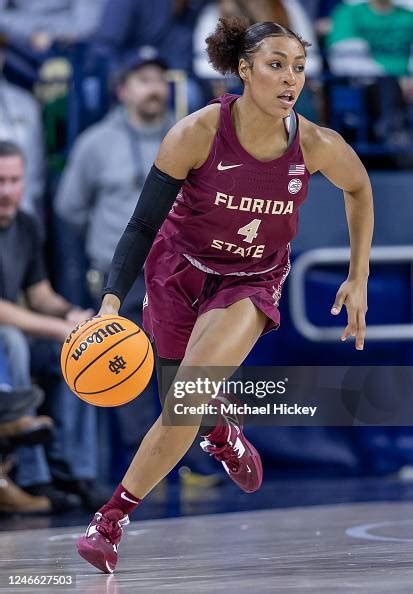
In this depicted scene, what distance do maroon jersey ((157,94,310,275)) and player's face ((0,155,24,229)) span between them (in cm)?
231

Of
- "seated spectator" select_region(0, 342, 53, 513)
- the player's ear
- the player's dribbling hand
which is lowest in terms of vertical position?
"seated spectator" select_region(0, 342, 53, 513)

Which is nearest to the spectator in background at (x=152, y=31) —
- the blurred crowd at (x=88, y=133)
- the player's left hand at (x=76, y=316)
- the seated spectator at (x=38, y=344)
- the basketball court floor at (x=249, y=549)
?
the blurred crowd at (x=88, y=133)

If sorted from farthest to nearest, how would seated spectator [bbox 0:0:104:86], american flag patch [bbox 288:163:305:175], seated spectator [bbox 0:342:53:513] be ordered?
seated spectator [bbox 0:0:104:86]
seated spectator [bbox 0:342:53:513]
american flag patch [bbox 288:163:305:175]

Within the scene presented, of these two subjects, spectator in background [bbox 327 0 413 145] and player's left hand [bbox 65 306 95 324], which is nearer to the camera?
player's left hand [bbox 65 306 95 324]

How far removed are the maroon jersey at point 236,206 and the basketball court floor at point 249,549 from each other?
125 centimetres

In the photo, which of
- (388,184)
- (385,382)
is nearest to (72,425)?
(385,382)

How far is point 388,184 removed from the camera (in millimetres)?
8297

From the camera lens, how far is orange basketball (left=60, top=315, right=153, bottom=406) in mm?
4777

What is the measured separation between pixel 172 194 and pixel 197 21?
4.01 meters

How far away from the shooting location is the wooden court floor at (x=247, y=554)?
4.40 metres

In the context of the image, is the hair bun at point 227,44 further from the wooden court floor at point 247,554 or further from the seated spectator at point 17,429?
the seated spectator at point 17,429

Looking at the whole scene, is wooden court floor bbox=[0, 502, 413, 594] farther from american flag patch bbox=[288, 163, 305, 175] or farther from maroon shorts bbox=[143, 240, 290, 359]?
american flag patch bbox=[288, 163, 305, 175]

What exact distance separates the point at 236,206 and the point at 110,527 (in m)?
1.41

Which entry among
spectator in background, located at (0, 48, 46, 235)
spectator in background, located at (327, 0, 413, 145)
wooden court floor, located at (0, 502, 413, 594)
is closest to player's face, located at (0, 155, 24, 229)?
spectator in background, located at (0, 48, 46, 235)
